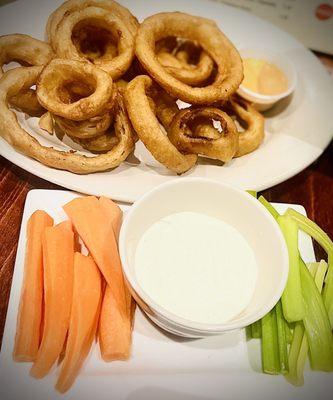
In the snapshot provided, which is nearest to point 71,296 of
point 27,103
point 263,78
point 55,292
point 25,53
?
point 55,292

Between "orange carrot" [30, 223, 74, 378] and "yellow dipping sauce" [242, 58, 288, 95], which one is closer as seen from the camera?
"orange carrot" [30, 223, 74, 378]

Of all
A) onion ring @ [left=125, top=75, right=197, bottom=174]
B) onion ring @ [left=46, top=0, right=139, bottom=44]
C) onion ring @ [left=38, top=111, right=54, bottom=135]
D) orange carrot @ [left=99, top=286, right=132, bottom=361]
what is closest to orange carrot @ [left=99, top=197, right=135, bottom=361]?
orange carrot @ [left=99, top=286, right=132, bottom=361]

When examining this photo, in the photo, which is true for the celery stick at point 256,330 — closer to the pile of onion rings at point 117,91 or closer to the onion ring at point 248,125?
the pile of onion rings at point 117,91

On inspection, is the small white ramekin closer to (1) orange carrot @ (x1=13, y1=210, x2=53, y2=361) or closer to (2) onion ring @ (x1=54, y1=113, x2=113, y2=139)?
(2) onion ring @ (x1=54, y1=113, x2=113, y2=139)

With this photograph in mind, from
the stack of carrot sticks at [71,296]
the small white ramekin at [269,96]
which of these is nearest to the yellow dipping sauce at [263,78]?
the small white ramekin at [269,96]

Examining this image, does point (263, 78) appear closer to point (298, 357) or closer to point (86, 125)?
point (86, 125)

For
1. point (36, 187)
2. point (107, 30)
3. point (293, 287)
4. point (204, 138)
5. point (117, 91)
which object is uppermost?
point (107, 30)
